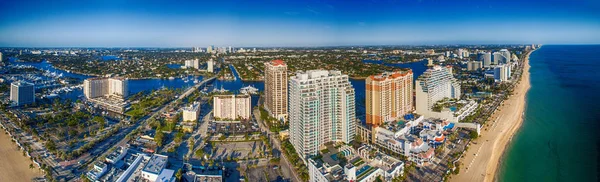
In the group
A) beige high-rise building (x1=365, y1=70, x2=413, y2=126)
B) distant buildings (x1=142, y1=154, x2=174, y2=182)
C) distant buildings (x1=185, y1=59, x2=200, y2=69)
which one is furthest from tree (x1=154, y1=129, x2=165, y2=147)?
distant buildings (x1=185, y1=59, x2=200, y2=69)

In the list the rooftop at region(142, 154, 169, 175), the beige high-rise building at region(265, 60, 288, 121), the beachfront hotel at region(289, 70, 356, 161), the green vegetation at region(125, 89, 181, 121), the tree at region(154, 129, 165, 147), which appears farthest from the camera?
the green vegetation at region(125, 89, 181, 121)

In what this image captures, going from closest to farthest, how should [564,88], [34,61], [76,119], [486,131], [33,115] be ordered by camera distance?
1. [486,131]
2. [76,119]
3. [33,115]
4. [564,88]
5. [34,61]

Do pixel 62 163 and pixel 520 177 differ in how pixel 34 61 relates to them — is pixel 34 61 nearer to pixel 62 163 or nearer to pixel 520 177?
pixel 62 163

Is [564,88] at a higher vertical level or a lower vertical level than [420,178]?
higher

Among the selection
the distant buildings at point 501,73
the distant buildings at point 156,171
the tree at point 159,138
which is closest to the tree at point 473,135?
the distant buildings at point 156,171

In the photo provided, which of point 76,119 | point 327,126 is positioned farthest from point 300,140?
point 76,119

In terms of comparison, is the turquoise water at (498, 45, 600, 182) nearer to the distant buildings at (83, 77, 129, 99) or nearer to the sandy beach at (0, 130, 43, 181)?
the sandy beach at (0, 130, 43, 181)

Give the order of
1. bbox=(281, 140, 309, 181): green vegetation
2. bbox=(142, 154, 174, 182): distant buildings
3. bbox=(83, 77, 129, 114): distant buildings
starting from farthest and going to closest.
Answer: bbox=(83, 77, 129, 114): distant buildings < bbox=(281, 140, 309, 181): green vegetation < bbox=(142, 154, 174, 182): distant buildings

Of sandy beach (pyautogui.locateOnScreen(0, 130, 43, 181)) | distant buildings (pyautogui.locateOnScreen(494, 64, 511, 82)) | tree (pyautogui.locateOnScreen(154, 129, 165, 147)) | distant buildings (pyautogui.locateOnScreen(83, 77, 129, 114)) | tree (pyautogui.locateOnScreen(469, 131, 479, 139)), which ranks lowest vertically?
sandy beach (pyautogui.locateOnScreen(0, 130, 43, 181))
